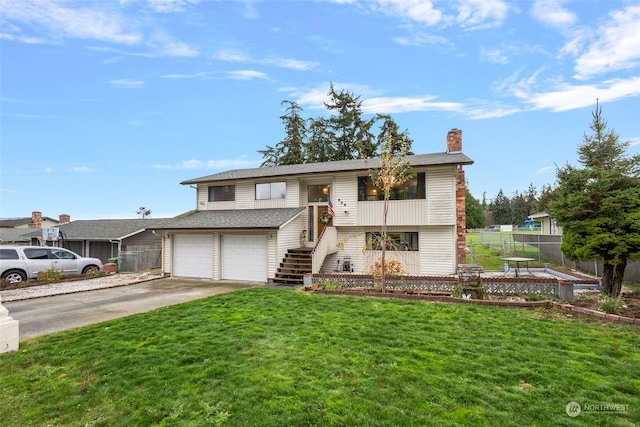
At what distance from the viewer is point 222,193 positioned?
56.3 ft

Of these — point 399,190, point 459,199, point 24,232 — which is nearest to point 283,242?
point 399,190

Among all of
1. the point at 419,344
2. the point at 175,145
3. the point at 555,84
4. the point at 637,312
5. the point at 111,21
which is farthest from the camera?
the point at 175,145

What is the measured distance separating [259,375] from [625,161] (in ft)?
34.6

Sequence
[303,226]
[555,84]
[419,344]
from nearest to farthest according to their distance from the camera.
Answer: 1. [419,344]
2. [555,84]
3. [303,226]

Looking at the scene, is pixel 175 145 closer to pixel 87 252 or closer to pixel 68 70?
pixel 68 70

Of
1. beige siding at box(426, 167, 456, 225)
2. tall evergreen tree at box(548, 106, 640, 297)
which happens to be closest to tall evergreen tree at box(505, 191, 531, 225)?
beige siding at box(426, 167, 456, 225)

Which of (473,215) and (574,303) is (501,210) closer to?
(473,215)

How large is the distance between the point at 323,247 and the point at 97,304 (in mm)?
8244

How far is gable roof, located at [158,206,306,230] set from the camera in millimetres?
13664

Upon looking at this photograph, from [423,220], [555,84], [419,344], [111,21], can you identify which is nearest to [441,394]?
[419,344]

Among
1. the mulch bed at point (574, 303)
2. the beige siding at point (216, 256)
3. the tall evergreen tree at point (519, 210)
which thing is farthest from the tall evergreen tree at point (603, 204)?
the tall evergreen tree at point (519, 210)

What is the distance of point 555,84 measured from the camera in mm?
14375

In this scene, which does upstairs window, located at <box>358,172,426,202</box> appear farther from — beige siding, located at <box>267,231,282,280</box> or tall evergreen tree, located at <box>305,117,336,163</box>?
tall evergreen tree, located at <box>305,117,336,163</box>

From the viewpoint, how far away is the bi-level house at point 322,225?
13281 millimetres
